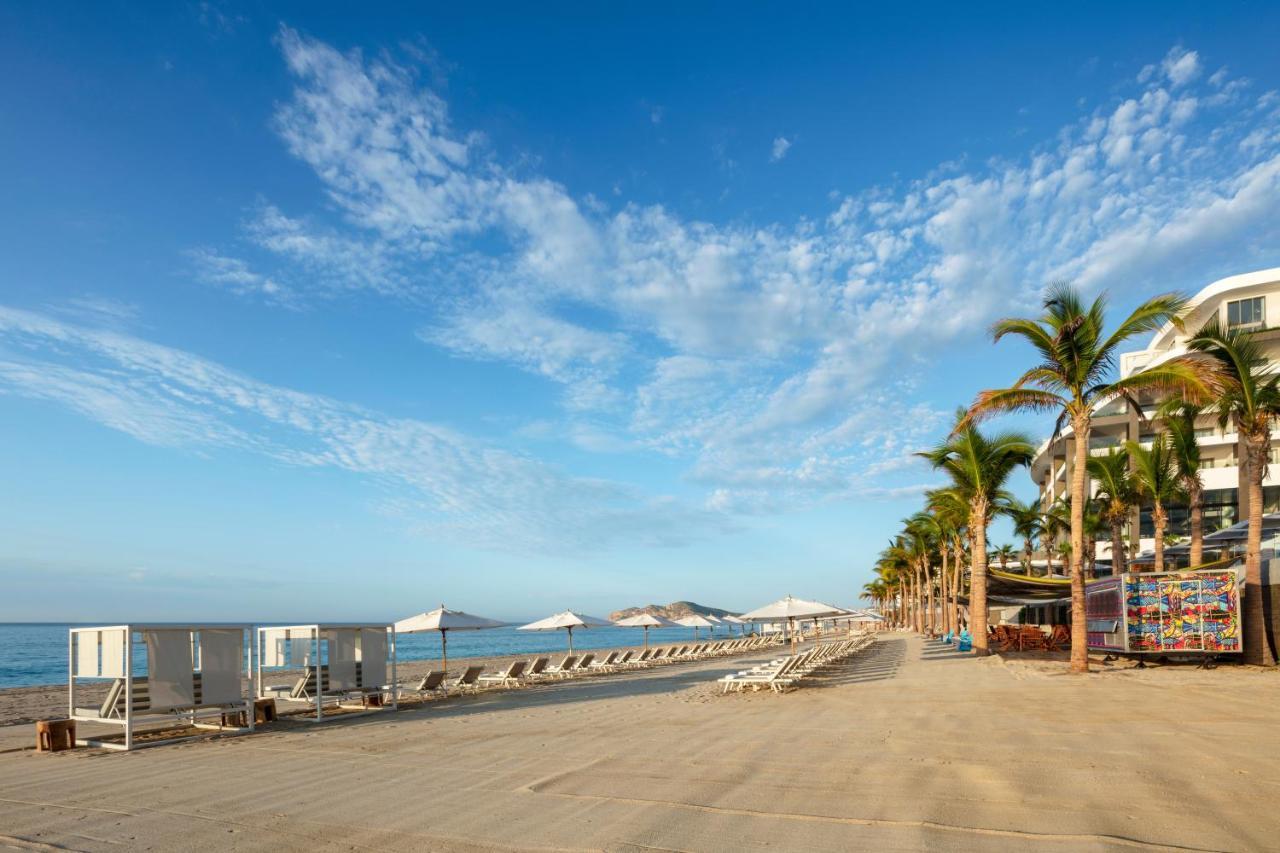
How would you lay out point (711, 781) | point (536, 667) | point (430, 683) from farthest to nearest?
point (536, 667) < point (430, 683) < point (711, 781)

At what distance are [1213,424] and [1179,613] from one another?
35082mm

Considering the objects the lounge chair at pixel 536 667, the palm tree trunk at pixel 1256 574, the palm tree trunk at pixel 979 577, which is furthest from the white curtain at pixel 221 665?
the palm tree trunk at pixel 979 577

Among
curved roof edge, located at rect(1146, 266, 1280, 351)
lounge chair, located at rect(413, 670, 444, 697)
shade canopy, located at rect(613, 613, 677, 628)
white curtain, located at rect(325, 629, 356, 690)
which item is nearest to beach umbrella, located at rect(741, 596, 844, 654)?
shade canopy, located at rect(613, 613, 677, 628)

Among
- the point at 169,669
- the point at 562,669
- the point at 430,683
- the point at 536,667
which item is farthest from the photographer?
the point at 562,669

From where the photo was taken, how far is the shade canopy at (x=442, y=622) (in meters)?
18.6

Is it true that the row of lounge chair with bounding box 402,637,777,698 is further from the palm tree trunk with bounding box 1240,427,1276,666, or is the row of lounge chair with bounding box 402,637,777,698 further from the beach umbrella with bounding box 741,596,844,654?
the palm tree trunk with bounding box 1240,427,1276,666

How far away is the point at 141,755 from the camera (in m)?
10.1

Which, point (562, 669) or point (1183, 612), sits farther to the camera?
point (562, 669)

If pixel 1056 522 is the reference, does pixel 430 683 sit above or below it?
below

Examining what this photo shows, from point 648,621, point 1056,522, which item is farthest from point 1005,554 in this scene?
point 648,621

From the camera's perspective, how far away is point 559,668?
74.3 ft

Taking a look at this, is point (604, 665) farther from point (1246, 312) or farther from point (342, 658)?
point (1246, 312)

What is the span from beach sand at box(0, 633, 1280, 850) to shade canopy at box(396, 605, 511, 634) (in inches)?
224

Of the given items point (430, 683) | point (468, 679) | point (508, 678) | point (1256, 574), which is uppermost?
point (1256, 574)
